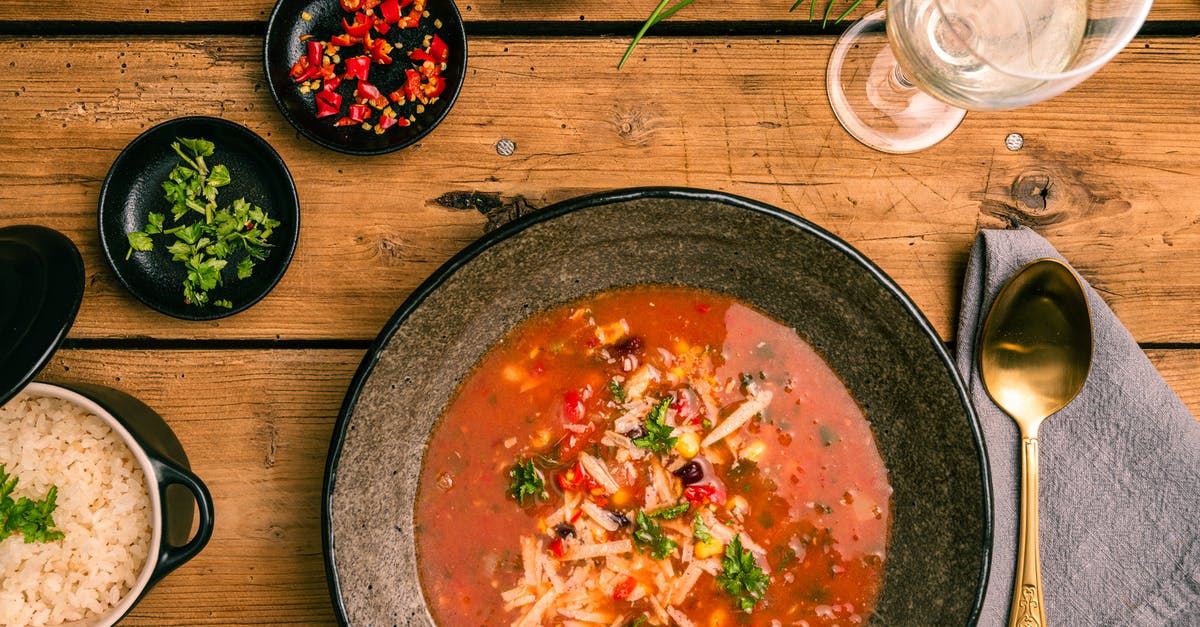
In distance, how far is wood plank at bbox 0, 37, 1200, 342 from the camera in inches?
81.0

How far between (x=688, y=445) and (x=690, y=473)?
0.07 meters

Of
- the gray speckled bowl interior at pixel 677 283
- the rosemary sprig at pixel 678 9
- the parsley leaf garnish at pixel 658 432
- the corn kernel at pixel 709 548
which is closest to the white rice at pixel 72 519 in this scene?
the gray speckled bowl interior at pixel 677 283

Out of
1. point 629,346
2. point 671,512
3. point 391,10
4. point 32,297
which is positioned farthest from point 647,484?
point 32,297

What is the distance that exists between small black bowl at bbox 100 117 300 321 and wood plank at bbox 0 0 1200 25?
0.33 meters

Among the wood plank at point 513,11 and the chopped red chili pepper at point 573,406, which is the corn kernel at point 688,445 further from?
the wood plank at point 513,11

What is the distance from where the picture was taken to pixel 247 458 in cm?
207

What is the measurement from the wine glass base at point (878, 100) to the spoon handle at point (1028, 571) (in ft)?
2.90

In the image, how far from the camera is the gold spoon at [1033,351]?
1959 millimetres

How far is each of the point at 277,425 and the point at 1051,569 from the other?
1.95 m

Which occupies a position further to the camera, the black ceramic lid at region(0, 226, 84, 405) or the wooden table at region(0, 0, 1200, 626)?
the wooden table at region(0, 0, 1200, 626)

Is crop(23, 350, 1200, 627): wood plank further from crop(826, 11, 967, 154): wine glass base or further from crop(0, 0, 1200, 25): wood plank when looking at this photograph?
crop(826, 11, 967, 154): wine glass base

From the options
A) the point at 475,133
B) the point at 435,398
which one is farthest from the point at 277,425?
the point at 475,133

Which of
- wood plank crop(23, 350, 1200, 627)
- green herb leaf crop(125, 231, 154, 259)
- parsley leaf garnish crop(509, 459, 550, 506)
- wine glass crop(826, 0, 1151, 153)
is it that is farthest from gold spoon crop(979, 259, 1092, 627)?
green herb leaf crop(125, 231, 154, 259)

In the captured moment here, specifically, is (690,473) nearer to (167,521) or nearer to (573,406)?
(573,406)
